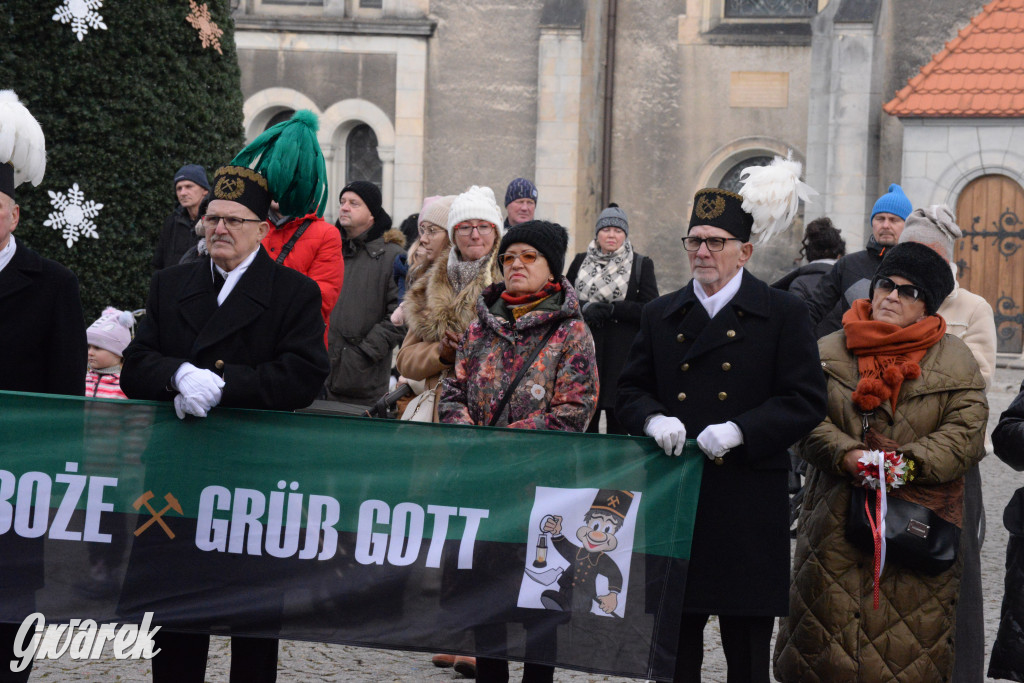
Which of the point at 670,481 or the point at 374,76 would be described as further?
the point at 374,76

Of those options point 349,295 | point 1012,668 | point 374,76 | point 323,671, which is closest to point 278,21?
point 374,76

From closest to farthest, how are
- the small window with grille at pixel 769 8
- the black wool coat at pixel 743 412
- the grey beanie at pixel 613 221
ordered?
1. the black wool coat at pixel 743 412
2. the grey beanie at pixel 613 221
3. the small window with grille at pixel 769 8

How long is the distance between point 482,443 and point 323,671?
167cm

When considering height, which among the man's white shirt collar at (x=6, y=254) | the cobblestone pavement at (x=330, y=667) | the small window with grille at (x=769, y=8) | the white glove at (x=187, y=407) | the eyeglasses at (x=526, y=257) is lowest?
the cobblestone pavement at (x=330, y=667)

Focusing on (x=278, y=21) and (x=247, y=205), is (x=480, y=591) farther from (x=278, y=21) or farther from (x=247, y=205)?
(x=278, y=21)

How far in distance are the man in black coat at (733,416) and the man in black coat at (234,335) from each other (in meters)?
1.22

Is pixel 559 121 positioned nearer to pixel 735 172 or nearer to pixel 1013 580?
pixel 735 172

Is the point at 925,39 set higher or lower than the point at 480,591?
higher

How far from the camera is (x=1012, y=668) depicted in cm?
479

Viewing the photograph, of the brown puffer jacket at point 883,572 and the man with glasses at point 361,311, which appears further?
the man with glasses at point 361,311

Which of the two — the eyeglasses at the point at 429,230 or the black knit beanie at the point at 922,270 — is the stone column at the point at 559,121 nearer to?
the eyeglasses at the point at 429,230

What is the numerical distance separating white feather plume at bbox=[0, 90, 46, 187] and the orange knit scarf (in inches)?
127

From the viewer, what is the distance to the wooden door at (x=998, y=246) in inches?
751

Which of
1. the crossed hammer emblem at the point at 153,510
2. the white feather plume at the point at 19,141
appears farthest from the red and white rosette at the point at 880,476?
the white feather plume at the point at 19,141
